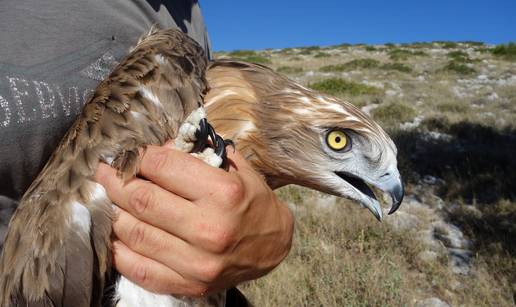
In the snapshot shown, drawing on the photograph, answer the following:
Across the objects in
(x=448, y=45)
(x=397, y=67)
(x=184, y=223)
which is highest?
(x=448, y=45)

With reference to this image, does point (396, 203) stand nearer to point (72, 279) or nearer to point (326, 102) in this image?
point (326, 102)

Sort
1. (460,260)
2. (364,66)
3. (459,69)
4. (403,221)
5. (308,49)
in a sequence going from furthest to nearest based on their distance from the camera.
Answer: (308,49) < (364,66) < (459,69) < (403,221) < (460,260)

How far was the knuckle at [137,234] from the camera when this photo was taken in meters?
1.56

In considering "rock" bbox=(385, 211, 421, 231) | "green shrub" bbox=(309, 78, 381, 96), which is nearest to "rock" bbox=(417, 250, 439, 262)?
"rock" bbox=(385, 211, 421, 231)

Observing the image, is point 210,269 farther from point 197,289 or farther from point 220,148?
point 220,148

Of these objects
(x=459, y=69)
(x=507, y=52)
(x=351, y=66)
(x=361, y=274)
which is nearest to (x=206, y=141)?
(x=361, y=274)

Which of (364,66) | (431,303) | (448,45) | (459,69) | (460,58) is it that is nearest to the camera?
(431,303)

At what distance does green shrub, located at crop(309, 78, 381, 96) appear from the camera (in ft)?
48.5

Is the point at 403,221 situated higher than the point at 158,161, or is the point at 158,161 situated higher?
the point at 158,161

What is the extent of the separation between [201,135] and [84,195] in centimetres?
48

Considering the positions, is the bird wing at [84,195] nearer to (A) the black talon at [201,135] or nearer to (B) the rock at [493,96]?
(A) the black talon at [201,135]

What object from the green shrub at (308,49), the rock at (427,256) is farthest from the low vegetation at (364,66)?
the rock at (427,256)

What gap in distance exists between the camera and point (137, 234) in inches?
61.7

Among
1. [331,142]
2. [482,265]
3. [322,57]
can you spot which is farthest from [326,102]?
[322,57]
